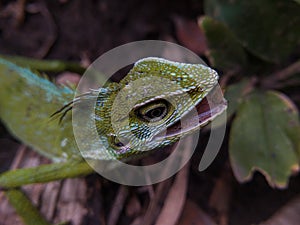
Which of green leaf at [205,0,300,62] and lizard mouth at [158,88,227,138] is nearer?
lizard mouth at [158,88,227,138]

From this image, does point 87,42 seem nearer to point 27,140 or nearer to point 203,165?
point 27,140

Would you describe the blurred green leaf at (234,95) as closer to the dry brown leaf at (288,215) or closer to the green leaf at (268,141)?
the green leaf at (268,141)

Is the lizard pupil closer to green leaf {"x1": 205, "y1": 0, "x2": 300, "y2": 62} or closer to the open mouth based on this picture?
the open mouth

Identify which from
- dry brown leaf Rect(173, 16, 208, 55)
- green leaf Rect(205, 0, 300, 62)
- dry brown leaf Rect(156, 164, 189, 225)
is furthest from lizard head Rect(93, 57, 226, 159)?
dry brown leaf Rect(173, 16, 208, 55)

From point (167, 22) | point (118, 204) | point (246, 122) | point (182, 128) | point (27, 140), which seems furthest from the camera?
point (167, 22)

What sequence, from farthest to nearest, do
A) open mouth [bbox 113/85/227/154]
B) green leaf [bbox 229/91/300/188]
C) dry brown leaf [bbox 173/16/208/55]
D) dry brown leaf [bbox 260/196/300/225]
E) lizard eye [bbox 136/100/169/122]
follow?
1. dry brown leaf [bbox 173/16/208/55]
2. dry brown leaf [bbox 260/196/300/225]
3. green leaf [bbox 229/91/300/188]
4. open mouth [bbox 113/85/227/154]
5. lizard eye [bbox 136/100/169/122]

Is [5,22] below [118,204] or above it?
above

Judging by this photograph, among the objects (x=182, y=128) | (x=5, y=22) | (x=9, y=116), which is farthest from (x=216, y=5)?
(x=5, y=22)

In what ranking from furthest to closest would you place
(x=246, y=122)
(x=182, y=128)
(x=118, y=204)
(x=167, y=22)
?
(x=167, y=22) → (x=118, y=204) → (x=246, y=122) → (x=182, y=128)
